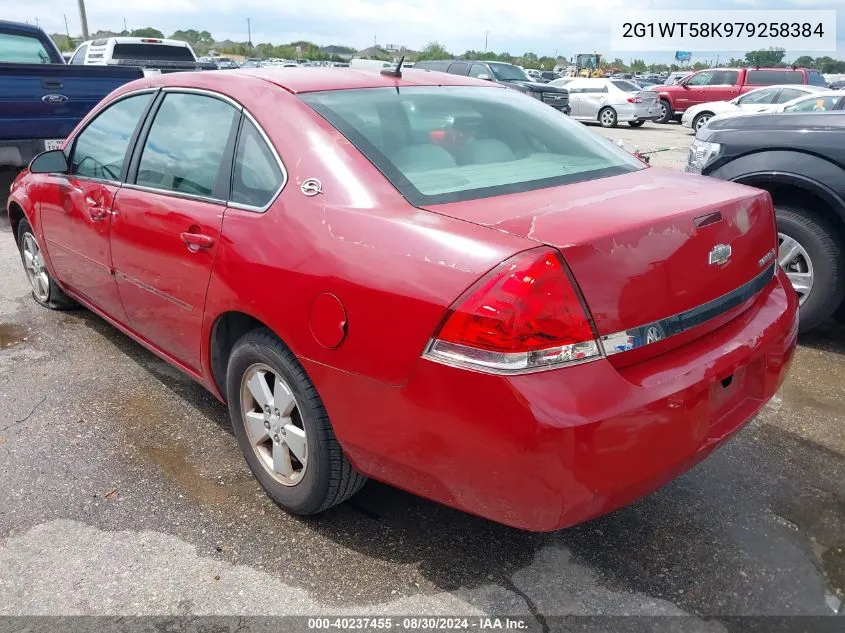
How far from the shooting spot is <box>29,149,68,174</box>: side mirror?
12.5 feet

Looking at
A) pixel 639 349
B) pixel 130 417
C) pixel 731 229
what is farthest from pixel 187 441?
pixel 731 229

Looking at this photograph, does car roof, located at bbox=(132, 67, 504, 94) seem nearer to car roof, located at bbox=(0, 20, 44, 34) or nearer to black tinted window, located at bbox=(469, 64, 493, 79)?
car roof, located at bbox=(0, 20, 44, 34)

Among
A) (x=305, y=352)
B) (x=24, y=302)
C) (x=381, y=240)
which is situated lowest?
(x=24, y=302)

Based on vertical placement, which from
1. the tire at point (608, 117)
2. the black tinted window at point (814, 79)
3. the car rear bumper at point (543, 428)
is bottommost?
the tire at point (608, 117)

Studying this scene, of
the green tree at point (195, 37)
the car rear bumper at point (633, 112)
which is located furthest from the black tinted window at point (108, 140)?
the green tree at point (195, 37)

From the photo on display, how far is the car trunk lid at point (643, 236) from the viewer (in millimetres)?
1919

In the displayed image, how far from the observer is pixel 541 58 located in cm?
10262

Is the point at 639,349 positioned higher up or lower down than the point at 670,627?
higher up

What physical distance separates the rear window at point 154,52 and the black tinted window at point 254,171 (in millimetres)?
12311

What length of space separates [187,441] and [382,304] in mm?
1636

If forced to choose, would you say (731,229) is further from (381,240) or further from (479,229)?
(381,240)

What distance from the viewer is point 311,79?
2.83 meters

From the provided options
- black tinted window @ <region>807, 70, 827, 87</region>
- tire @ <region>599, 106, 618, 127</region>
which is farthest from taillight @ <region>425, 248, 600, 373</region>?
black tinted window @ <region>807, 70, 827, 87</region>

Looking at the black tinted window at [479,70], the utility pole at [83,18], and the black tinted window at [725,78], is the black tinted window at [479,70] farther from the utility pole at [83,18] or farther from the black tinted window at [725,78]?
the utility pole at [83,18]
